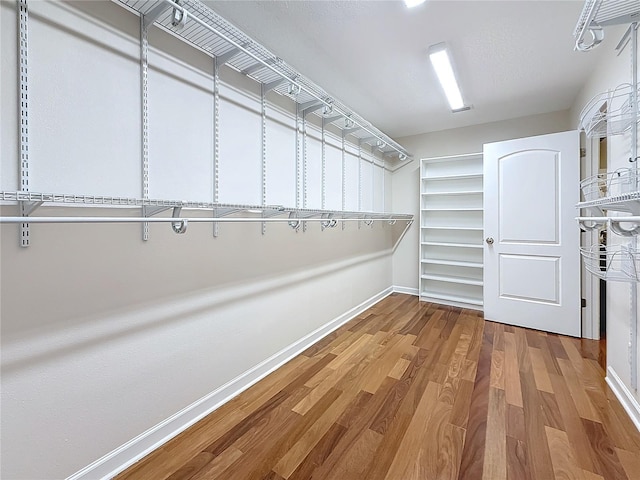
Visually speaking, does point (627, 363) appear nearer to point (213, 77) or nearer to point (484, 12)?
point (484, 12)

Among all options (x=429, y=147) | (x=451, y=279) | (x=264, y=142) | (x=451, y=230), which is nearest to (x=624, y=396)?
(x=451, y=279)

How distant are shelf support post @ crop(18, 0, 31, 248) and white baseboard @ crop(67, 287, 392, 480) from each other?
1.04 metres

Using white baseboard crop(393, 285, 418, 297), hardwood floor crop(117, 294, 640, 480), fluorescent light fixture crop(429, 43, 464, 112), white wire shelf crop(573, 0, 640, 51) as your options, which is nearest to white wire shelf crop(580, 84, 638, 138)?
white wire shelf crop(573, 0, 640, 51)

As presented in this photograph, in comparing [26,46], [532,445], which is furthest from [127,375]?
[532,445]

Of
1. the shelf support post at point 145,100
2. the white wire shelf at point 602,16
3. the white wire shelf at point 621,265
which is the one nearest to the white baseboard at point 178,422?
the shelf support post at point 145,100

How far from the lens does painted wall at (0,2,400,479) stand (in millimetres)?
1128

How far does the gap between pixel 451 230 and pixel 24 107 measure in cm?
435

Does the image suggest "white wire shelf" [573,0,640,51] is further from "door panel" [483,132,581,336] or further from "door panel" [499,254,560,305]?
"door panel" [499,254,560,305]

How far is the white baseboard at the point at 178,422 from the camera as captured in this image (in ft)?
4.40

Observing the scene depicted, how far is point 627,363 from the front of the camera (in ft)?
6.04

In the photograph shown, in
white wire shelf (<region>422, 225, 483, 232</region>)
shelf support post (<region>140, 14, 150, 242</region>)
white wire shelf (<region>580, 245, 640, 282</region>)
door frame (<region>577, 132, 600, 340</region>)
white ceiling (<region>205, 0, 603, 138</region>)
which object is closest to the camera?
shelf support post (<region>140, 14, 150, 242</region>)

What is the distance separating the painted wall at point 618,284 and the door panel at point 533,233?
2.68 feet

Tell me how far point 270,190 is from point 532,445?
7.37ft

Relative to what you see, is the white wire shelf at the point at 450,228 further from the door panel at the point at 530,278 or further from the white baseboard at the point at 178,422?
the white baseboard at the point at 178,422
